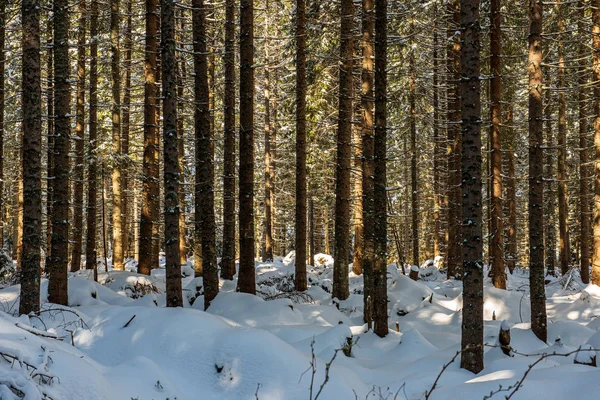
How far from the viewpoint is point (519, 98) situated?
21.4 metres

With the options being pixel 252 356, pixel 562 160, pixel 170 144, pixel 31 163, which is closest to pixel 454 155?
pixel 562 160

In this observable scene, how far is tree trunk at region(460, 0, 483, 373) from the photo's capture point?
6.76 m

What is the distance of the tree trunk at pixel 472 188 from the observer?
6.76 metres

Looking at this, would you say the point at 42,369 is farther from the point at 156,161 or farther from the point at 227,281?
the point at 156,161

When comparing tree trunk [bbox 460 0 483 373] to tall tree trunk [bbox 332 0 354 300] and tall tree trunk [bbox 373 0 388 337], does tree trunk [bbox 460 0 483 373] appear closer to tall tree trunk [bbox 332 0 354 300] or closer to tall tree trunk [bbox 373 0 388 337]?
tall tree trunk [bbox 373 0 388 337]

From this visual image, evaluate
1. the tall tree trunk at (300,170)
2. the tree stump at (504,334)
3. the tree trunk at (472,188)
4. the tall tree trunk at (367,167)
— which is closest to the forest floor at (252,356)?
the tree stump at (504,334)

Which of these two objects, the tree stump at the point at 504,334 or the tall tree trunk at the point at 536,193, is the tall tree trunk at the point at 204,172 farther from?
the tall tree trunk at the point at 536,193

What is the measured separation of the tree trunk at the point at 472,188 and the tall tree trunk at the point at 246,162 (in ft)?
19.5

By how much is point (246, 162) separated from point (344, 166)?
2.76 meters

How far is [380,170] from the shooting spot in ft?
29.2

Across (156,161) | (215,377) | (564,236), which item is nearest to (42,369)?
(215,377)

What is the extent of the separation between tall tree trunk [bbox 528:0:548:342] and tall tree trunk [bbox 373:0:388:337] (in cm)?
301

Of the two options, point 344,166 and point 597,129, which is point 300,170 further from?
point 597,129

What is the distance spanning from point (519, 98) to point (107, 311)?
67.8ft
